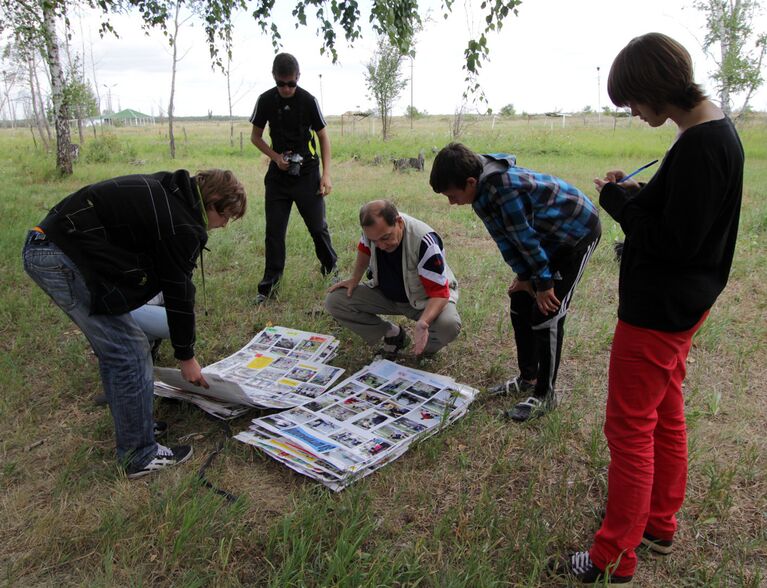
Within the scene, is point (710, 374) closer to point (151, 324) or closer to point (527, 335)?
point (527, 335)

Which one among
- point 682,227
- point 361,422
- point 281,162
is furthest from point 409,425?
point 281,162

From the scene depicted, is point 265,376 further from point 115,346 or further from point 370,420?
point 115,346

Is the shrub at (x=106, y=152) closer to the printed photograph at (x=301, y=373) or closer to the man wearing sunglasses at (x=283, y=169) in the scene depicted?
the man wearing sunglasses at (x=283, y=169)

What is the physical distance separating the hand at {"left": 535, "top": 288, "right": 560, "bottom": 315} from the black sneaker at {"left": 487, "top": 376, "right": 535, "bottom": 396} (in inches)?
22.9

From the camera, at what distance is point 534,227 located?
2.57 meters

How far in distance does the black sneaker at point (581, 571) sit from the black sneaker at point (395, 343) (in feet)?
5.93

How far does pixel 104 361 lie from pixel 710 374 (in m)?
3.28

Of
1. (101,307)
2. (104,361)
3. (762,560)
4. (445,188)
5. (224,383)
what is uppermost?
(445,188)

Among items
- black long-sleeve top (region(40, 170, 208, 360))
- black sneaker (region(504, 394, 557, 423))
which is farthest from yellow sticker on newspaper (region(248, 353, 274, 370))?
black sneaker (region(504, 394, 557, 423))

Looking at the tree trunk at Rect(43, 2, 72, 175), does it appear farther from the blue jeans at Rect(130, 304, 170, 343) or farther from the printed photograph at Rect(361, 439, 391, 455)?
the printed photograph at Rect(361, 439, 391, 455)

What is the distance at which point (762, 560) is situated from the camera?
197cm

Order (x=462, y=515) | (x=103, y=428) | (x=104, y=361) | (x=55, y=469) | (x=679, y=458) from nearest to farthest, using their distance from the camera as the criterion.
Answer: (x=679, y=458), (x=462, y=515), (x=104, y=361), (x=55, y=469), (x=103, y=428)

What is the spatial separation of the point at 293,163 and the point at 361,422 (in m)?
2.38

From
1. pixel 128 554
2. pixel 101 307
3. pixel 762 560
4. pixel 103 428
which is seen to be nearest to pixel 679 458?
pixel 762 560
